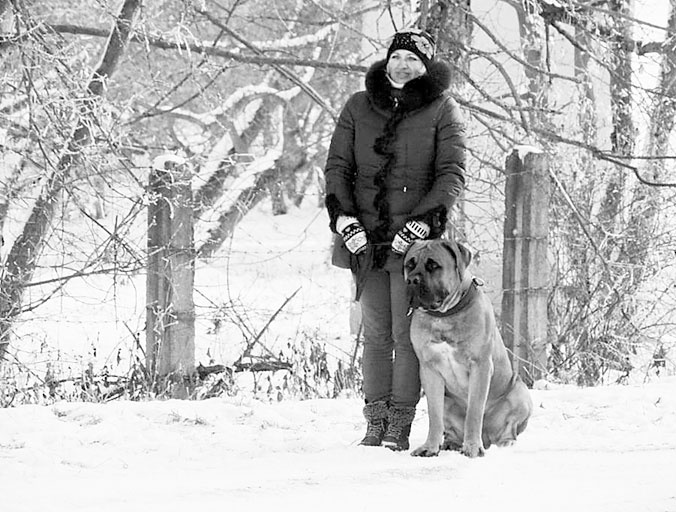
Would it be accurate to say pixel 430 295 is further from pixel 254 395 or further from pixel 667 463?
pixel 254 395

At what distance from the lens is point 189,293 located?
6.13m

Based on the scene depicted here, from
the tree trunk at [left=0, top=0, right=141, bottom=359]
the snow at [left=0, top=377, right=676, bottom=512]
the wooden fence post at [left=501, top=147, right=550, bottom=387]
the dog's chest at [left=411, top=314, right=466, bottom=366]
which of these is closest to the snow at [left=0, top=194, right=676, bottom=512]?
the snow at [left=0, top=377, right=676, bottom=512]

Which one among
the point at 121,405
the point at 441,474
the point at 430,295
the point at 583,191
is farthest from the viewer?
the point at 583,191

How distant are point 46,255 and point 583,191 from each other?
13.9 feet

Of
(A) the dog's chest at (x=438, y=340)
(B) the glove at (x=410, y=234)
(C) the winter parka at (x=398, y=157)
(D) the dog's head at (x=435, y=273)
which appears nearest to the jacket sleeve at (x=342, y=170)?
(C) the winter parka at (x=398, y=157)

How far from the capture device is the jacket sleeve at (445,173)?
14.7 ft

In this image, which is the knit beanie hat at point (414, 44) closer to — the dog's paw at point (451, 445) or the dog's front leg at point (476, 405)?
the dog's front leg at point (476, 405)

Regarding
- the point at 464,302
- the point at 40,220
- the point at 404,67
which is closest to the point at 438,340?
the point at 464,302

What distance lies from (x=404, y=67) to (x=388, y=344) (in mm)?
1274

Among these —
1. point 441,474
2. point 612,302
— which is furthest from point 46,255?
point 612,302

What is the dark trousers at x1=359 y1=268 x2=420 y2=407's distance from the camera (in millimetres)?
4676

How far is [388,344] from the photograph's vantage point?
4793 millimetres

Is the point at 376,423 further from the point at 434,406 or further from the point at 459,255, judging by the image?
the point at 459,255

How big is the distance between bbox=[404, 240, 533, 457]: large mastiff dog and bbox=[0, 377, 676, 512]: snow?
0.16 meters
